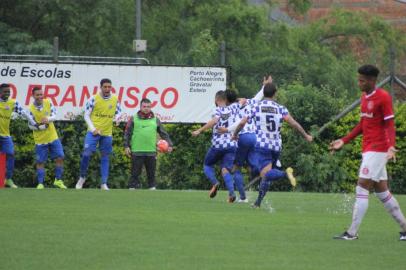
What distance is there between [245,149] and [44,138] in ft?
20.3

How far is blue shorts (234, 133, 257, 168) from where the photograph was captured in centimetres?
2011

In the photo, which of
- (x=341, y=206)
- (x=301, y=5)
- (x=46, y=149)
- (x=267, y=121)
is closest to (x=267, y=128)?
(x=267, y=121)

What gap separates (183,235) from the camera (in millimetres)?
13805

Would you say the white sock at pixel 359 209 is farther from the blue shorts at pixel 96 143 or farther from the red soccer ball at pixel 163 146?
the red soccer ball at pixel 163 146

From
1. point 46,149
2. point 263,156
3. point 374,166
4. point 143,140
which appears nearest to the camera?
point 374,166

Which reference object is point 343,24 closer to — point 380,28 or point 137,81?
point 380,28

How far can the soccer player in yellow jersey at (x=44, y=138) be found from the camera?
2500 cm

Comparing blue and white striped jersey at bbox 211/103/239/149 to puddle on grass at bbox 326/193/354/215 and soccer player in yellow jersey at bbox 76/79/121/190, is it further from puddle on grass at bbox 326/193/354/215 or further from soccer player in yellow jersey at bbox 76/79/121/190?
soccer player in yellow jersey at bbox 76/79/121/190

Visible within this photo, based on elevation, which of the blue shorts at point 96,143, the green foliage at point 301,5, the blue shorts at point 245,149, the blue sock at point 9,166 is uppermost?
the green foliage at point 301,5

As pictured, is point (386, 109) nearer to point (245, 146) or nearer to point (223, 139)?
point (245, 146)

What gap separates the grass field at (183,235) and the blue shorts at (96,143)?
4.14m

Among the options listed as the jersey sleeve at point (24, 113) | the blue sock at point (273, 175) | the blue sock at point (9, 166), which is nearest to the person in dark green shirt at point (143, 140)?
the jersey sleeve at point (24, 113)

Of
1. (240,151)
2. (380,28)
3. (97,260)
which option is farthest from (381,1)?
(97,260)

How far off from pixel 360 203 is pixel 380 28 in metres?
40.2
